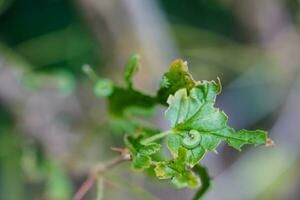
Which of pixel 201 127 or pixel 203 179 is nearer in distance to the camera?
pixel 201 127

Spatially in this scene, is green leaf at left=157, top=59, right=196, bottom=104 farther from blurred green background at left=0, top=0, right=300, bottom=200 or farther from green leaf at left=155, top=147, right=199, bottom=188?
blurred green background at left=0, top=0, right=300, bottom=200

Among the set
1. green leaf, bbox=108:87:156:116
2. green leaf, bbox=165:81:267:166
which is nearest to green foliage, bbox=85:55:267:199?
green leaf, bbox=165:81:267:166

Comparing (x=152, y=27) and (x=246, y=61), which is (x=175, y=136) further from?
(x=246, y=61)

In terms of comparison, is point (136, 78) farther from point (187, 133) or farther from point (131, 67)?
point (187, 133)

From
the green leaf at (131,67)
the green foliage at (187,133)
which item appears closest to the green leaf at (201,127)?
the green foliage at (187,133)

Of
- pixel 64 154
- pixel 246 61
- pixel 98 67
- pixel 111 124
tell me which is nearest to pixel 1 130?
pixel 64 154

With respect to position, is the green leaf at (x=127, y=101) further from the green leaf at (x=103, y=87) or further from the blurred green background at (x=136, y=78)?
the blurred green background at (x=136, y=78)

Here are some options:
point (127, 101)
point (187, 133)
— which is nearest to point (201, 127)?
point (187, 133)
